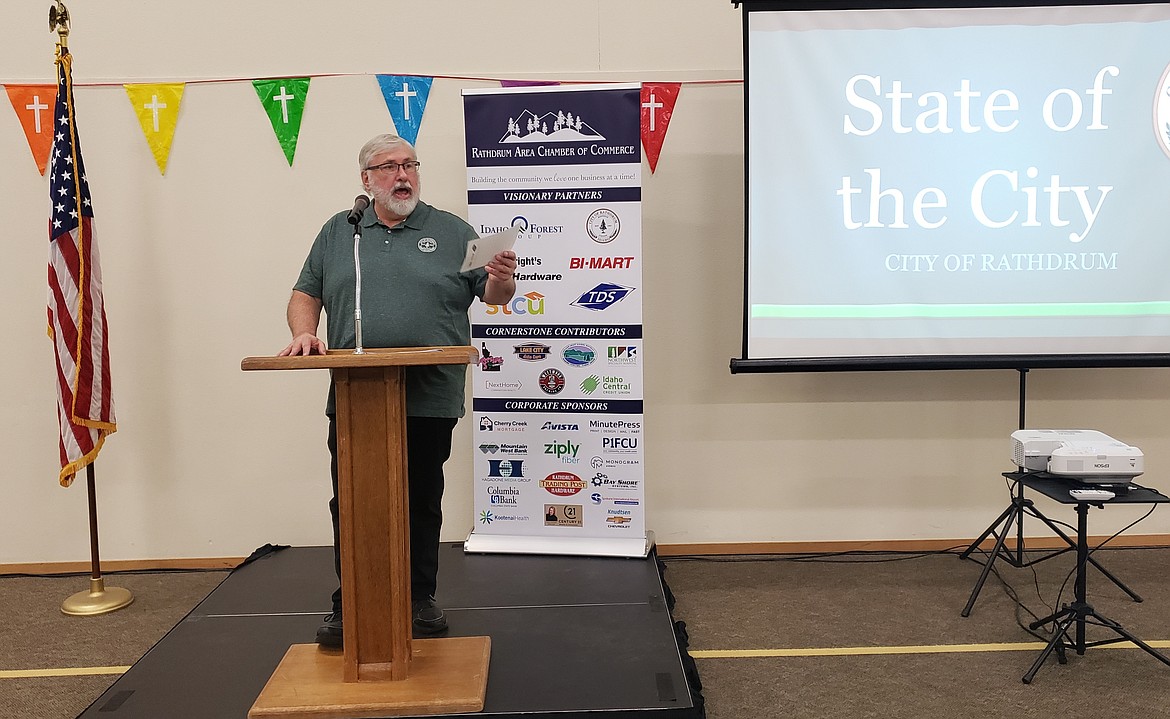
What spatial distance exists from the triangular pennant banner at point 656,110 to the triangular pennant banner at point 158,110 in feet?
6.71

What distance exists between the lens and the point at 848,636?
299 centimetres

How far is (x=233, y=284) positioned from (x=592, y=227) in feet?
5.45

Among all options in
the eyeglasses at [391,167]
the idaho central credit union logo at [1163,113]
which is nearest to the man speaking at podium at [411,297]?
the eyeglasses at [391,167]

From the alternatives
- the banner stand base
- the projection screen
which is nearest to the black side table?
the projection screen

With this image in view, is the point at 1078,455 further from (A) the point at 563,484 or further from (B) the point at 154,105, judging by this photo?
(B) the point at 154,105

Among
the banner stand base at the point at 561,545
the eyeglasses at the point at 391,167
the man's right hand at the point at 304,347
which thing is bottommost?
the banner stand base at the point at 561,545

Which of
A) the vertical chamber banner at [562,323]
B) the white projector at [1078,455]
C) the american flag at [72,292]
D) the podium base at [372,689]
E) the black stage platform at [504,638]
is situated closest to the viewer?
the podium base at [372,689]

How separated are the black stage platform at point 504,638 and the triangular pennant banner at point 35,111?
2071 mm

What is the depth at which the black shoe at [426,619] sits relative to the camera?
108 inches

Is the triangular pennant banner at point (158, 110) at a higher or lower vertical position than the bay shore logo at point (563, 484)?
higher

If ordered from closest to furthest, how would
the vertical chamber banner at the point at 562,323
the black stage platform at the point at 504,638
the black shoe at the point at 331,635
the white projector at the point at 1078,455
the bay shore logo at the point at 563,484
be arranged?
the black stage platform at the point at 504,638
the black shoe at the point at 331,635
the white projector at the point at 1078,455
the vertical chamber banner at the point at 562,323
the bay shore logo at the point at 563,484

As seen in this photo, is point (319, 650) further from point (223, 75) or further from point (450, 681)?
point (223, 75)

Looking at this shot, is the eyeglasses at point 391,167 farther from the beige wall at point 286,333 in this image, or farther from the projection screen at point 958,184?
the projection screen at point 958,184

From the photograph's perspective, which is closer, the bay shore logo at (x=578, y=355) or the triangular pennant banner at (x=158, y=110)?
the bay shore logo at (x=578, y=355)
